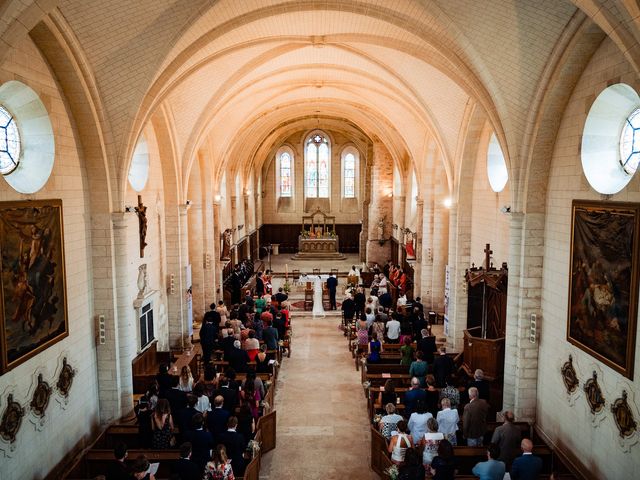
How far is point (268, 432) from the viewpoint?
10.0m

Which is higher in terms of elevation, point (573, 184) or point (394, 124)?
point (394, 124)

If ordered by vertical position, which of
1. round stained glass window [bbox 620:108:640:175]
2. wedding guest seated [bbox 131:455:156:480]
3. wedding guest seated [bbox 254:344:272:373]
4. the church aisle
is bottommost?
Answer: the church aisle

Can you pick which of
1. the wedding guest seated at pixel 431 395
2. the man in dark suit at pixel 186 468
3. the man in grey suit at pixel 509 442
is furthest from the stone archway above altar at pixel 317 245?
the man in dark suit at pixel 186 468

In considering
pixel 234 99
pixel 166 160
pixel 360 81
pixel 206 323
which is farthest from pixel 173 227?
pixel 360 81

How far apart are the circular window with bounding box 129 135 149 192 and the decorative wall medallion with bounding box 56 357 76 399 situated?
5.20m

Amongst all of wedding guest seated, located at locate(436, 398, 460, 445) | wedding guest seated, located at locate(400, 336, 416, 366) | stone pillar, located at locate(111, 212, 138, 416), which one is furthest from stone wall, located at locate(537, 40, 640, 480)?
stone pillar, located at locate(111, 212, 138, 416)

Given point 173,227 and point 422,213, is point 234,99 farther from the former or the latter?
point 422,213

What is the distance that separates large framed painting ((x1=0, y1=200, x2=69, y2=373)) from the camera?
7320mm

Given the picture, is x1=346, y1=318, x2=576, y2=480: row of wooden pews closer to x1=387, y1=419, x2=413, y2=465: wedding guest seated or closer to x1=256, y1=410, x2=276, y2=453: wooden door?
x1=387, y1=419, x2=413, y2=465: wedding guest seated

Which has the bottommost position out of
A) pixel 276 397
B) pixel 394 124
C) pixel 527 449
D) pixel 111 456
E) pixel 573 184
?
pixel 276 397

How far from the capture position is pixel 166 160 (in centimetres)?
1491

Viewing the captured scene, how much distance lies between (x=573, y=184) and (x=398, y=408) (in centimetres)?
526

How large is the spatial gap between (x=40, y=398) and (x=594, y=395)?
8.72 meters

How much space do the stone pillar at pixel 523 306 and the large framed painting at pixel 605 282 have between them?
4.19 ft
